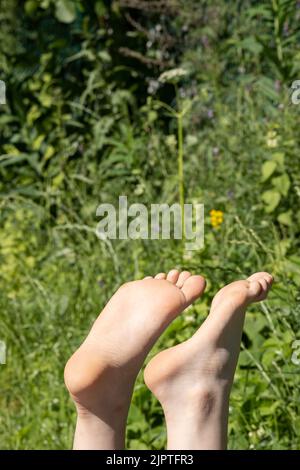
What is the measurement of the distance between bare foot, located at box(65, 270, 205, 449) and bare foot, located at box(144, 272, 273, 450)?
5 cm

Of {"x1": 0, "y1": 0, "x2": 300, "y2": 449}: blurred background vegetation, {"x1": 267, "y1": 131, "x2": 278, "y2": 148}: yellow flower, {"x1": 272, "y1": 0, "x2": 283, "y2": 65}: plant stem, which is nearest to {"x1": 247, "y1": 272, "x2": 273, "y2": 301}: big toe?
{"x1": 0, "y1": 0, "x2": 300, "y2": 449}: blurred background vegetation

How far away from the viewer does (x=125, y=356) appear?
152 cm

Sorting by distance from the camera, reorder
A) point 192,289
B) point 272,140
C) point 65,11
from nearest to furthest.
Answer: point 192,289
point 272,140
point 65,11

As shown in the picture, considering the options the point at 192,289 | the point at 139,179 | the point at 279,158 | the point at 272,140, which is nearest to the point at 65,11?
the point at 139,179

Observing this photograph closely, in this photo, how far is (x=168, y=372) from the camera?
1.50 m

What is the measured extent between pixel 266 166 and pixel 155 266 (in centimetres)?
60

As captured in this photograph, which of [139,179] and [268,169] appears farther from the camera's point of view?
[139,179]

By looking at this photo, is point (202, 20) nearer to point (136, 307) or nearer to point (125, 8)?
point (125, 8)

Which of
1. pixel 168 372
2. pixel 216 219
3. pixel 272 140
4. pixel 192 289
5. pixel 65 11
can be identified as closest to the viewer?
pixel 168 372

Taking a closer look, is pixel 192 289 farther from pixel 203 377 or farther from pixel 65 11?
pixel 65 11

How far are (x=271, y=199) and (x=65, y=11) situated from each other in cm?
185

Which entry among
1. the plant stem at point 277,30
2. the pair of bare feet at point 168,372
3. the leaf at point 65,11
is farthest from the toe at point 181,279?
the leaf at point 65,11

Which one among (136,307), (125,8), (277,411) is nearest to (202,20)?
(125,8)

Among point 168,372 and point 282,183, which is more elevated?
point 282,183
